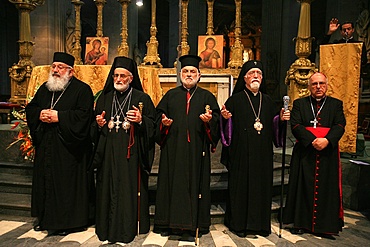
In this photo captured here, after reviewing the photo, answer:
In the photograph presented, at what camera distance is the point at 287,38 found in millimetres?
15148

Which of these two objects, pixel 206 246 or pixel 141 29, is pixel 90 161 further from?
pixel 141 29

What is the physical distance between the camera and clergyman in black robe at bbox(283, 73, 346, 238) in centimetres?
395

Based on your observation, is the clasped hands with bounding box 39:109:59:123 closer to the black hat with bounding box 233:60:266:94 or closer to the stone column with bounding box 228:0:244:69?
the black hat with bounding box 233:60:266:94

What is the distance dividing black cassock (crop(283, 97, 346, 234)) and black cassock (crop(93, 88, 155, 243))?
5.89 feet

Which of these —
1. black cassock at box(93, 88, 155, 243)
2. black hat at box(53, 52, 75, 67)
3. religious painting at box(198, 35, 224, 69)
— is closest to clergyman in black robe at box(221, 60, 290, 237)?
black cassock at box(93, 88, 155, 243)

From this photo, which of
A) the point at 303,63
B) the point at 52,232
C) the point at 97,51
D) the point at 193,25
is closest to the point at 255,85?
the point at 52,232

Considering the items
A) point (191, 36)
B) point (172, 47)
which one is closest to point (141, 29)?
point (172, 47)

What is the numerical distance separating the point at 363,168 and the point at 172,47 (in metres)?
14.1

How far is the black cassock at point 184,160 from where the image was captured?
3.73 m

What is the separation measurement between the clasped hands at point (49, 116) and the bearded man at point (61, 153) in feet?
0.03

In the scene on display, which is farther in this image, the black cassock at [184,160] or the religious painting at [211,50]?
the religious painting at [211,50]

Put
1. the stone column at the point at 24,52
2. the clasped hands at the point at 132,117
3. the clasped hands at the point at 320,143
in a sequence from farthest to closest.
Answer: the stone column at the point at 24,52, the clasped hands at the point at 320,143, the clasped hands at the point at 132,117

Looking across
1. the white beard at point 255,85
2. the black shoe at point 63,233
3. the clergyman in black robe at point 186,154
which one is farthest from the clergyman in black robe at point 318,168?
the black shoe at point 63,233

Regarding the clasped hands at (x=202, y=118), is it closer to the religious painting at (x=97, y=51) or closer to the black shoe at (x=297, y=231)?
the black shoe at (x=297, y=231)
